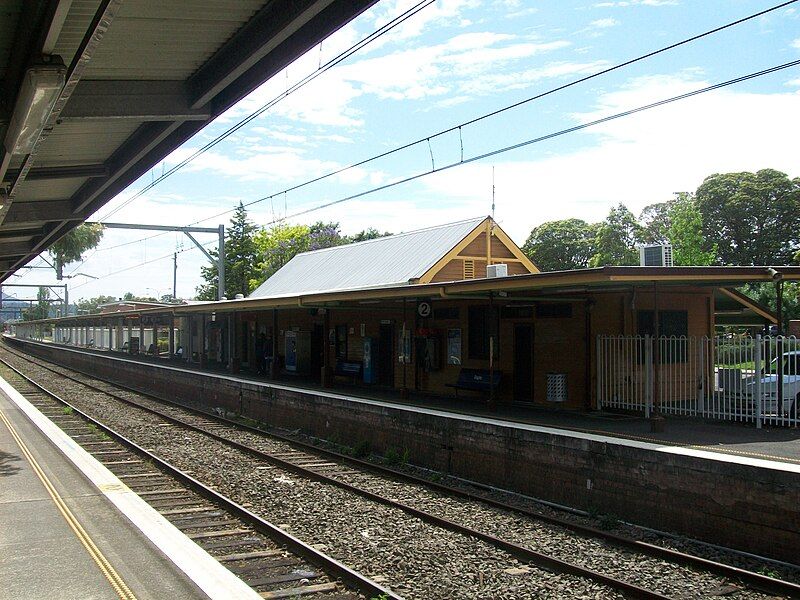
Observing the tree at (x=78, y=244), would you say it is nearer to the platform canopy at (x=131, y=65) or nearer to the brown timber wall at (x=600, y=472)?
the brown timber wall at (x=600, y=472)

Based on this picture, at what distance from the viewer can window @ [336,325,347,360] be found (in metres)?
24.0

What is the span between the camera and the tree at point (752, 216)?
57.9m

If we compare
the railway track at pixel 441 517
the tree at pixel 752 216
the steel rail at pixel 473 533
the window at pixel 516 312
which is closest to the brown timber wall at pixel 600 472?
the railway track at pixel 441 517

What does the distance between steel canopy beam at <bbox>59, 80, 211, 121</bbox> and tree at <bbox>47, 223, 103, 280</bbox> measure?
2608cm

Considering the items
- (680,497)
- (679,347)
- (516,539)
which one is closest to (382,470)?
(516,539)

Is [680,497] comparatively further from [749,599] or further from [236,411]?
[236,411]

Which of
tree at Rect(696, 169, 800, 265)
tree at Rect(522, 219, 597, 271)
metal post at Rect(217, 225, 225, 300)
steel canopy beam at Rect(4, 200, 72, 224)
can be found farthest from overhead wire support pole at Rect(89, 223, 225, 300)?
tree at Rect(522, 219, 597, 271)

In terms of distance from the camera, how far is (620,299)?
597 inches

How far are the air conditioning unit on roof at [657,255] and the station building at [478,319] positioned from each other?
67 cm

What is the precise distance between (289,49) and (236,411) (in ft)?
52.1

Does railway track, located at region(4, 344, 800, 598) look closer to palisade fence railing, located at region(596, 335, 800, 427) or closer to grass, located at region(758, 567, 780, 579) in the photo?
grass, located at region(758, 567, 780, 579)

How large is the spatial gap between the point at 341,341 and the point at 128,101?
16.3 metres

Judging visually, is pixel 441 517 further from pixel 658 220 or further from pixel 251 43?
pixel 658 220

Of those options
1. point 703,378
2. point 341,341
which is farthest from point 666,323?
point 341,341
